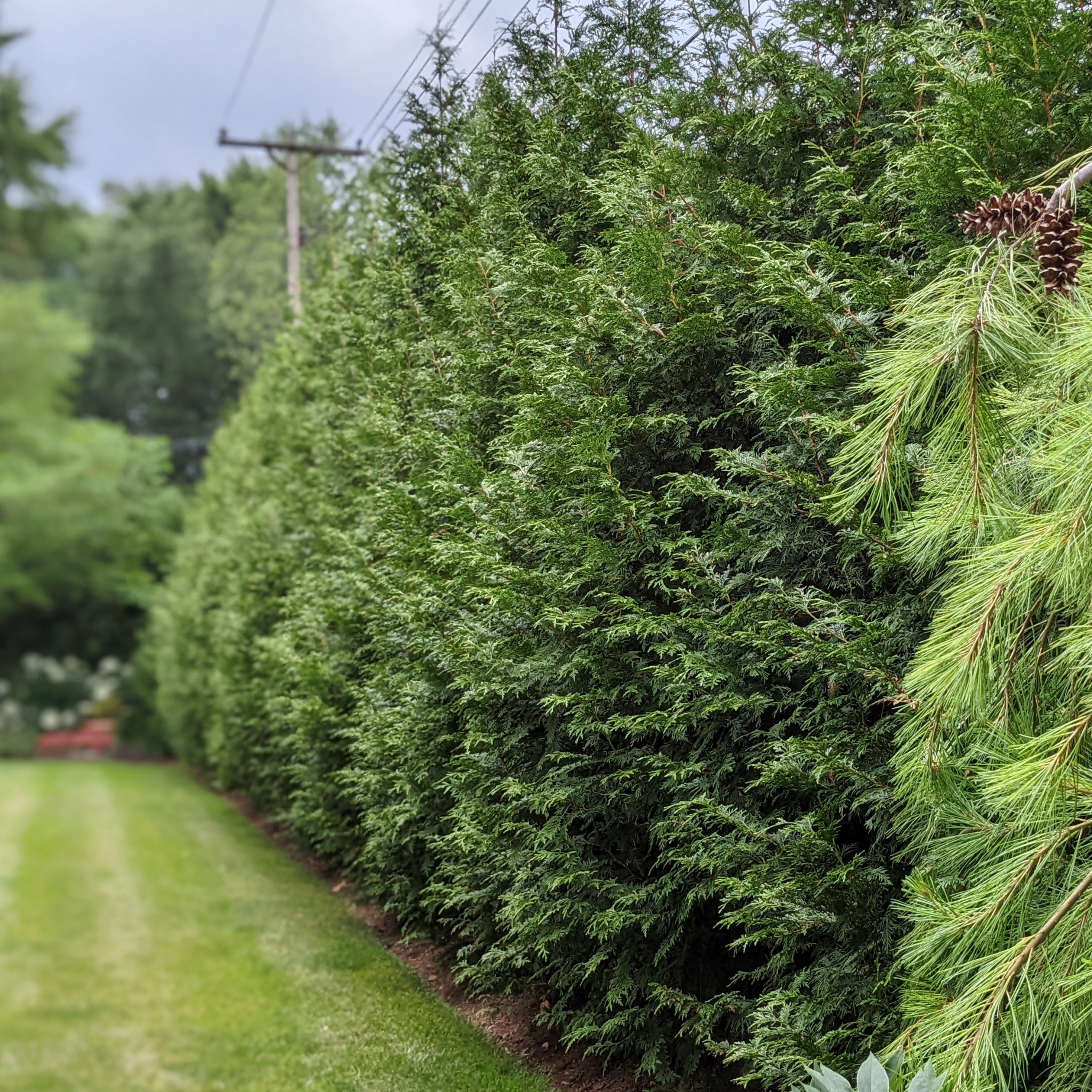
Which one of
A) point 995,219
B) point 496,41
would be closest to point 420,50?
point 496,41

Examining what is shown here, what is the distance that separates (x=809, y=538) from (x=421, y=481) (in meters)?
2.55

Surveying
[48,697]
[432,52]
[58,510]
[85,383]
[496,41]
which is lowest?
[48,697]

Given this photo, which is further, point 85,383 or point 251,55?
point 251,55

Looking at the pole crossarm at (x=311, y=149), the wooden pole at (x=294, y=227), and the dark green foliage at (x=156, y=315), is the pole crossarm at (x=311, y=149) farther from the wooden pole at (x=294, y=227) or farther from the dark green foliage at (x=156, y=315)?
the dark green foliage at (x=156, y=315)

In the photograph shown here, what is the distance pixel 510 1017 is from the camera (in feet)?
14.8

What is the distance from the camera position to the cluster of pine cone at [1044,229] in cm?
193

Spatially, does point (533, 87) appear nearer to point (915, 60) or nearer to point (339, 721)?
point (915, 60)

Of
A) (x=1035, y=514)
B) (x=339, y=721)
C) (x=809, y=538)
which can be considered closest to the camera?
(x=1035, y=514)

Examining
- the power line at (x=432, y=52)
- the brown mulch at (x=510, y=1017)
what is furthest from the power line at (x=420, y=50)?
the brown mulch at (x=510, y=1017)

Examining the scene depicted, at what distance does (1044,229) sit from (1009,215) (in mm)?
112

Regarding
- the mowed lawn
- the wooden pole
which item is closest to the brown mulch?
the mowed lawn

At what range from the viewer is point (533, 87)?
201 inches

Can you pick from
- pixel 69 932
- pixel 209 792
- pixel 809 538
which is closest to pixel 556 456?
pixel 809 538

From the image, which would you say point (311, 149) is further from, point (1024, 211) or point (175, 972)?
point (1024, 211)
